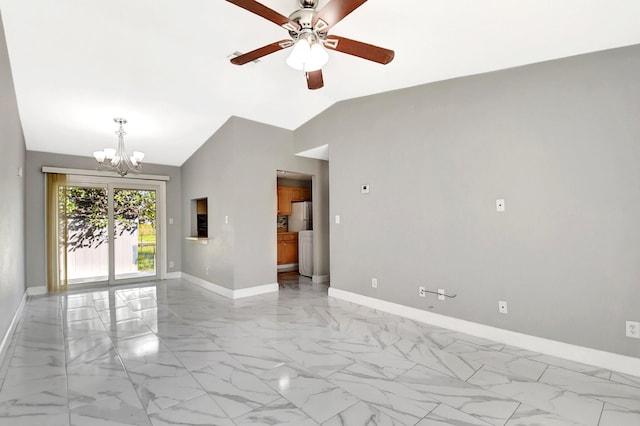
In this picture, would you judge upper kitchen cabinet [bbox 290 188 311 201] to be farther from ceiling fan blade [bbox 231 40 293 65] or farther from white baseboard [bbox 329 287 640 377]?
ceiling fan blade [bbox 231 40 293 65]

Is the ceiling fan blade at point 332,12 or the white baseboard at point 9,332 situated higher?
the ceiling fan blade at point 332,12

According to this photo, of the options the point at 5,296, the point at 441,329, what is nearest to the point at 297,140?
the point at 441,329

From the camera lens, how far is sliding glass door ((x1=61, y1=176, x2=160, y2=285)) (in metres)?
5.57

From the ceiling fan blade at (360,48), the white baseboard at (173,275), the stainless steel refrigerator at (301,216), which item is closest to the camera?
the ceiling fan blade at (360,48)

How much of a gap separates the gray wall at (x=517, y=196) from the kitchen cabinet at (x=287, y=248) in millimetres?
3038

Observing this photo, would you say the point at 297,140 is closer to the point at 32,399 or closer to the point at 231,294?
the point at 231,294

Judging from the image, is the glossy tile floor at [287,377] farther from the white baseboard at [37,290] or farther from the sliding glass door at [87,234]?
the sliding glass door at [87,234]

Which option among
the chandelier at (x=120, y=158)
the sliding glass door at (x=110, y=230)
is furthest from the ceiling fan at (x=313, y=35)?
the sliding glass door at (x=110, y=230)

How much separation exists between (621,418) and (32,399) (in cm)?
386

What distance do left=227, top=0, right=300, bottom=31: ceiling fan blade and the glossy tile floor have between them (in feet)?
8.05

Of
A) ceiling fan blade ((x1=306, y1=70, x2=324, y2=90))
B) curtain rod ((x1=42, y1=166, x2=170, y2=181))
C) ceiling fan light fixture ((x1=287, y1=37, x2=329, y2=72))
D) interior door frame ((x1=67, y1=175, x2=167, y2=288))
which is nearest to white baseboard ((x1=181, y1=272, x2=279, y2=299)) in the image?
interior door frame ((x1=67, y1=175, x2=167, y2=288))

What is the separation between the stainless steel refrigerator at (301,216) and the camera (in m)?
6.70

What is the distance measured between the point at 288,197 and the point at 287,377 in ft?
16.0

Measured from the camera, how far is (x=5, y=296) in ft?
9.60
